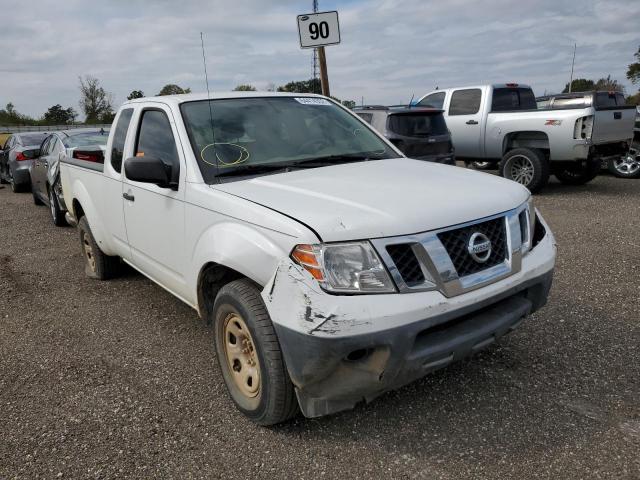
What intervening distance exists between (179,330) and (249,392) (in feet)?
4.97

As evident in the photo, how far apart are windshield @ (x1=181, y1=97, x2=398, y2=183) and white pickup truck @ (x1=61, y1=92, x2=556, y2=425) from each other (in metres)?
0.01

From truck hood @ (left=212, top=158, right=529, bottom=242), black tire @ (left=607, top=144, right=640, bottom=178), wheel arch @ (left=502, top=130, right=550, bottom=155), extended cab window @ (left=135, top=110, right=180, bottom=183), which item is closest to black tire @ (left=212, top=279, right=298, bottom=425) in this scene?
truck hood @ (left=212, top=158, right=529, bottom=242)

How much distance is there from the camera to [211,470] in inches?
98.4

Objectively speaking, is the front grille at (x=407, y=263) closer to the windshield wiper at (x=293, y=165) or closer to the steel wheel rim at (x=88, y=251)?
the windshield wiper at (x=293, y=165)

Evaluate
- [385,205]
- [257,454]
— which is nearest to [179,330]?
[257,454]

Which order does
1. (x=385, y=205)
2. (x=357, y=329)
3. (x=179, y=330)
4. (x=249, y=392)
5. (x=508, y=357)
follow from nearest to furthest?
(x=357, y=329) → (x=385, y=205) → (x=249, y=392) → (x=508, y=357) → (x=179, y=330)

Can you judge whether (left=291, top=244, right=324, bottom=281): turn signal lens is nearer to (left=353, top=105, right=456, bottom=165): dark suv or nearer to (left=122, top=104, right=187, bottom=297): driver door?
(left=122, top=104, right=187, bottom=297): driver door

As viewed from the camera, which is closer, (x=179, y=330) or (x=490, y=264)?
(x=490, y=264)

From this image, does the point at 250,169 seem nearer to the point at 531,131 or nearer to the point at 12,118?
the point at 531,131

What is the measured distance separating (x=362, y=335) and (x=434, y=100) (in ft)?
33.7

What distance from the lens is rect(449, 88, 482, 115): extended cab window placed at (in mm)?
10398

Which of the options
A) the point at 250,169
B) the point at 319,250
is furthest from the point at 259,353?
the point at 250,169

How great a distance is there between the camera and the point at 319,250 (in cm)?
223

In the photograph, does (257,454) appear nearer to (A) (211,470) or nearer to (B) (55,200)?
(A) (211,470)
